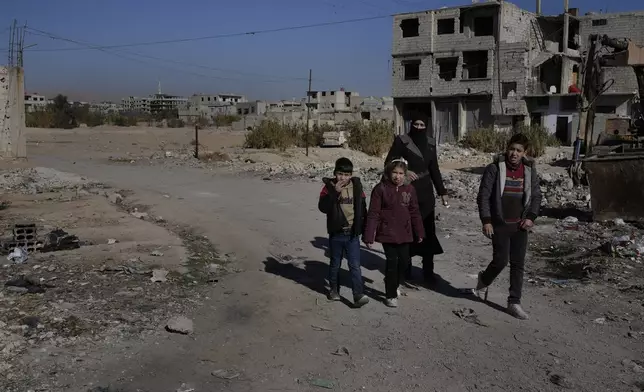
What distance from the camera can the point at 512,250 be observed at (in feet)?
16.3

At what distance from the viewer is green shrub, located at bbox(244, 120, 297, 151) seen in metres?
26.2

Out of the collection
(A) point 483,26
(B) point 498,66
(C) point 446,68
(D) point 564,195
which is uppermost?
(A) point 483,26

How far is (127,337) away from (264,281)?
188 cm

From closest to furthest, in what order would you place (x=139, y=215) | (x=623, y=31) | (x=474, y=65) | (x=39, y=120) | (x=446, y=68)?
(x=139, y=215)
(x=623, y=31)
(x=474, y=65)
(x=446, y=68)
(x=39, y=120)

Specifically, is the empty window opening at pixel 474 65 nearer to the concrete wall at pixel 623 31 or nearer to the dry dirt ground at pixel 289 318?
the concrete wall at pixel 623 31

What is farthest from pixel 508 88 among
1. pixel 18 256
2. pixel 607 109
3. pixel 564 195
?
pixel 18 256

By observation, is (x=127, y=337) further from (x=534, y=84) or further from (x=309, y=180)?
(x=534, y=84)

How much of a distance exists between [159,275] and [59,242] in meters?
1.79

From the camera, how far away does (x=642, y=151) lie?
9383mm

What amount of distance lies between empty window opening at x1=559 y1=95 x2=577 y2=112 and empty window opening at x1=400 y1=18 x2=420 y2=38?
11.7m

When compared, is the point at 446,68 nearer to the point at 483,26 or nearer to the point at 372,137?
the point at 483,26

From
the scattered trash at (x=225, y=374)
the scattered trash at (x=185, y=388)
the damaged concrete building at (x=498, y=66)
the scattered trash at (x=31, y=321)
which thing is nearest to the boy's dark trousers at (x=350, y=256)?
the scattered trash at (x=225, y=374)

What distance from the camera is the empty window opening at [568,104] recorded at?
3766 cm

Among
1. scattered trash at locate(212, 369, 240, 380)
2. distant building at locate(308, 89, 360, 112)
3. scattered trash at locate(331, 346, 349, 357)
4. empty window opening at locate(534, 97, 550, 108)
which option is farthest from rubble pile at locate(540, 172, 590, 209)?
distant building at locate(308, 89, 360, 112)
